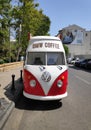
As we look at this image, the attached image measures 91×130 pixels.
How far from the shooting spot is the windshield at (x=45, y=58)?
1072 centimetres

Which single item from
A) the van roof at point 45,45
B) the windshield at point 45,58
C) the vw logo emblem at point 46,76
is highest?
the van roof at point 45,45

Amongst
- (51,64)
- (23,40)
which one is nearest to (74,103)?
(51,64)

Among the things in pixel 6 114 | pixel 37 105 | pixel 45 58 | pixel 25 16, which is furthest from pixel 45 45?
pixel 25 16

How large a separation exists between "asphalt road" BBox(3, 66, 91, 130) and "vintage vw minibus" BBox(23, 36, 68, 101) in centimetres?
44

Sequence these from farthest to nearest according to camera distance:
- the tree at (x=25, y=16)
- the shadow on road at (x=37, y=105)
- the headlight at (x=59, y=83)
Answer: the tree at (x=25, y=16) → the headlight at (x=59, y=83) → the shadow on road at (x=37, y=105)

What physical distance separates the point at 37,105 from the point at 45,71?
130 centimetres

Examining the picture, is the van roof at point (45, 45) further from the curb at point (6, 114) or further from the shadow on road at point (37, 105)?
the curb at point (6, 114)

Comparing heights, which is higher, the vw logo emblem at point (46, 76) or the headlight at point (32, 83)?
the vw logo emblem at point (46, 76)

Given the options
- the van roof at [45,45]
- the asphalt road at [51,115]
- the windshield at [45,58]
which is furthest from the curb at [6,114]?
the van roof at [45,45]

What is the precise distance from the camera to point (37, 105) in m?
10.1

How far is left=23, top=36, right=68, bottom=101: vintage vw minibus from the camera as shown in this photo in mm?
9727

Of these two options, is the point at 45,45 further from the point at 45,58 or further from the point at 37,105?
the point at 37,105

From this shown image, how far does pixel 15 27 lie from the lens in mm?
42594

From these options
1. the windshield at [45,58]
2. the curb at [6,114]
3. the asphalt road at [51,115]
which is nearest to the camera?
the curb at [6,114]
